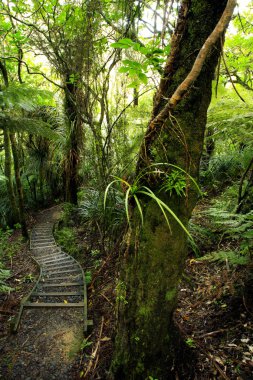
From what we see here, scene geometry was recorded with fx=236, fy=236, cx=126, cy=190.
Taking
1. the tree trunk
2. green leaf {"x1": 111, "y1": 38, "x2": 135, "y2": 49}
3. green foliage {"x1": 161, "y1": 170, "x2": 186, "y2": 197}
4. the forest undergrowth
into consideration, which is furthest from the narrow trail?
the tree trunk

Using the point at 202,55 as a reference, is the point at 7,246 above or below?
below

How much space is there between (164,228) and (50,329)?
10.3 ft

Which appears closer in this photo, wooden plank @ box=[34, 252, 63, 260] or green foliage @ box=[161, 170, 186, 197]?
green foliage @ box=[161, 170, 186, 197]

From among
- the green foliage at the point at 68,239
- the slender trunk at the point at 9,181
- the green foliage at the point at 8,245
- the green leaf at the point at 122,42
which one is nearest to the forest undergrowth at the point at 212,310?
the green leaf at the point at 122,42

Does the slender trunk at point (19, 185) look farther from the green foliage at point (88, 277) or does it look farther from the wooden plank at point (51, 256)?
the green foliage at point (88, 277)

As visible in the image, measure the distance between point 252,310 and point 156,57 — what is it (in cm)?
250

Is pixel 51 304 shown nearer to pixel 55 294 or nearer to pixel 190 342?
pixel 55 294

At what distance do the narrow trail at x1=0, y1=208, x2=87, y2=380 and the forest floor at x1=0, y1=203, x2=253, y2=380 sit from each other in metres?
0.01

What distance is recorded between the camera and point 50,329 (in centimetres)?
375

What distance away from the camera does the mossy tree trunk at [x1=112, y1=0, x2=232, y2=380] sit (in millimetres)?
1645

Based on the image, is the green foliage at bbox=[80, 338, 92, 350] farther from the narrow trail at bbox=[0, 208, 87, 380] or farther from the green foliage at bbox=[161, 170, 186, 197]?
the green foliage at bbox=[161, 170, 186, 197]

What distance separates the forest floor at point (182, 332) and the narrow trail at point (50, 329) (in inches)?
0.5

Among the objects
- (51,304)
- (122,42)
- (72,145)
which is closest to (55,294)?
(51,304)

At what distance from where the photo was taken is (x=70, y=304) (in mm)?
4227
